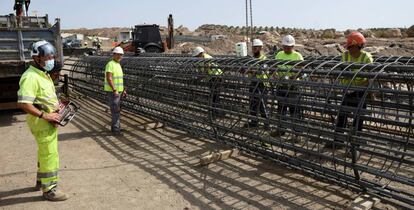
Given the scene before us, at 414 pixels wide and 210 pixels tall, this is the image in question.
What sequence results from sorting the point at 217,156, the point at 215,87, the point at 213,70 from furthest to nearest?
the point at 213,70, the point at 215,87, the point at 217,156

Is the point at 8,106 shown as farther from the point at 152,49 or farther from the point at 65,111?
the point at 152,49

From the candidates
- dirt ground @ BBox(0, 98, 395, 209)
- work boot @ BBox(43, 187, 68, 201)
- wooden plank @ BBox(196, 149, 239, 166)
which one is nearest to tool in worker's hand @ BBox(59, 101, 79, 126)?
work boot @ BBox(43, 187, 68, 201)

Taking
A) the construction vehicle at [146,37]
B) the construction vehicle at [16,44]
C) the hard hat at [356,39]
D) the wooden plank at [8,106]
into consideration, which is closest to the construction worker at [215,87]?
the hard hat at [356,39]

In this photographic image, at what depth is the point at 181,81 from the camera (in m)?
7.81

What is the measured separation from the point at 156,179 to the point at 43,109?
1.84 meters

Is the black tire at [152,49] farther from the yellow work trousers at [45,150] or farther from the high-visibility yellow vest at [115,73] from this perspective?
the yellow work trousers at [45,150]

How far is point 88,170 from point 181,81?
104 inches

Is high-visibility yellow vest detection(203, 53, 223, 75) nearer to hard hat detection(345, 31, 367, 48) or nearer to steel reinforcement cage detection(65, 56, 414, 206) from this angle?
steel reinforcement cage detection(65, 56, 414, 206)

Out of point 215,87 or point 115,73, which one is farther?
point 115,73

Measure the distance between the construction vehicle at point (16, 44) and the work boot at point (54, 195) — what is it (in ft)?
18.9

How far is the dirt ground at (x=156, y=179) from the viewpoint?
187 inches

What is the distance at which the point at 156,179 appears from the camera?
5.59 meters

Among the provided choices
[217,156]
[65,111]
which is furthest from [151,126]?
[65,111]

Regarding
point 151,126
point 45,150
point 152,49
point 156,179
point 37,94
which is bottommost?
point 156,179
